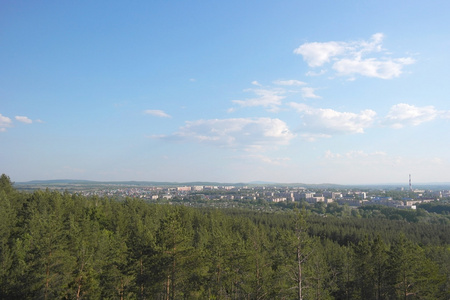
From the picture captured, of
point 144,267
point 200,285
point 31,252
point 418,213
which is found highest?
point 31,252

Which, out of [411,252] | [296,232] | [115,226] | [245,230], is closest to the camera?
[296,232]

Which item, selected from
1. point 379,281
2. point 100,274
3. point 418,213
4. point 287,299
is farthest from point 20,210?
point 418,213

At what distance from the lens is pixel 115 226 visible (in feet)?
135

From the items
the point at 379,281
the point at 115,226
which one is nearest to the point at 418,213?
the point at 379,281

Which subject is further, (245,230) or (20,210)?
(245,230)

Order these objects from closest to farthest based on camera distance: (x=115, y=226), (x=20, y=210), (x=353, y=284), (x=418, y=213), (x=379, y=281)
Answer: (x=379, y=281) → (x=353, y=284) → (x=20, y=210) → (x=115, y=226) → (x=418, y=213)

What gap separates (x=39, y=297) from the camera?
57.9 feet

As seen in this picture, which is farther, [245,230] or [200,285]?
[245,230]

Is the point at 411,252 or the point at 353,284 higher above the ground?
the point at 411,252

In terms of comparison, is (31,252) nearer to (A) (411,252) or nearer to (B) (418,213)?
(A) (411,252)

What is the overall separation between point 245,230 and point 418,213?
296 feet

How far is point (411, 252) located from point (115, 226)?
116 ft

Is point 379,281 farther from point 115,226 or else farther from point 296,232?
point 115,226

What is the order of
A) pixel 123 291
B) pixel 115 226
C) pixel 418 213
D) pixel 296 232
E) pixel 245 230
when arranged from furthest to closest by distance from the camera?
pixel 418 213 → pixel 245 230 → pixel 115 226 → pixel 123 291 → pixel 296 232
